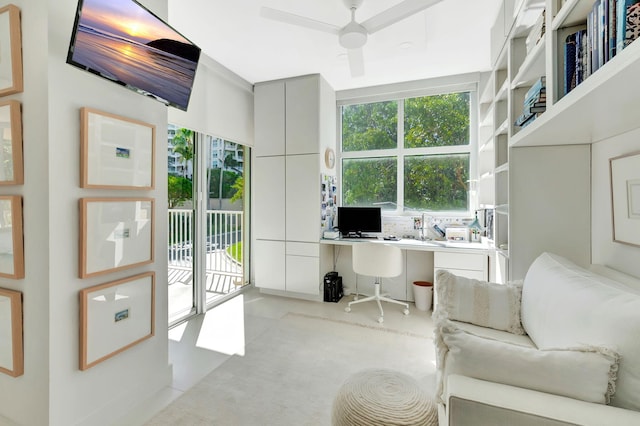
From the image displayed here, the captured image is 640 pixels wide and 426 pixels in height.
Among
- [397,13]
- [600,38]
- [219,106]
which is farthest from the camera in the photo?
[219,106]

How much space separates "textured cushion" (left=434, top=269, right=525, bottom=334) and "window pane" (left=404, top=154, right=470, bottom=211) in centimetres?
208

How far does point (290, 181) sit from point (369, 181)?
1.15m

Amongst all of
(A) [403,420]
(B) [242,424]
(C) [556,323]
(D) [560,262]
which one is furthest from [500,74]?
(B) [242,424]

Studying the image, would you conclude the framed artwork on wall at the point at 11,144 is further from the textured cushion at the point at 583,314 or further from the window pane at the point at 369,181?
the window pane at the point at 369,181

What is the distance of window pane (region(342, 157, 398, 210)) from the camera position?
4.04 meters

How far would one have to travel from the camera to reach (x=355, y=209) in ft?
Answer: 12.6

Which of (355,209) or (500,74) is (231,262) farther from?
(500,74)

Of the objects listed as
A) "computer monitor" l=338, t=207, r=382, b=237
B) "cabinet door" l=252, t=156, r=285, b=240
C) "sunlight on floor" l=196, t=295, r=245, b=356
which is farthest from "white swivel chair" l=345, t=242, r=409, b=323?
"sunlight on floor" l=196, t=295, r=245, b=356

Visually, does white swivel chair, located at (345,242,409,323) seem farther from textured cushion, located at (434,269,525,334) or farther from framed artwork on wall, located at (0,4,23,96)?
framed artwork on wall, located at (0,4,23,96)

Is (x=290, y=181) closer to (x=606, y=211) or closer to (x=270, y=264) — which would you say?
(x=270, y=264)

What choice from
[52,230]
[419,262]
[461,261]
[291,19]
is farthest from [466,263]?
[52,230]

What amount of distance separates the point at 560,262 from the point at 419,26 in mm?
2154

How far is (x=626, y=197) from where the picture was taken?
4.92 feet

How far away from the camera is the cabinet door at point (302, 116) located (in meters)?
3.60
